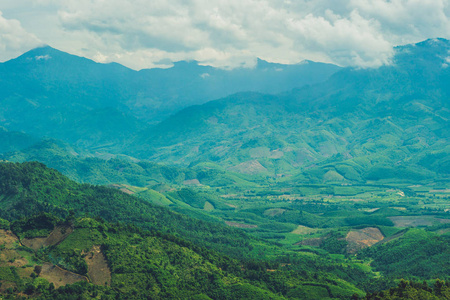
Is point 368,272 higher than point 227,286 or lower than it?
lower

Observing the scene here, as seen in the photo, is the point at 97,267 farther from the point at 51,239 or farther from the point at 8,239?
the point at 8,239

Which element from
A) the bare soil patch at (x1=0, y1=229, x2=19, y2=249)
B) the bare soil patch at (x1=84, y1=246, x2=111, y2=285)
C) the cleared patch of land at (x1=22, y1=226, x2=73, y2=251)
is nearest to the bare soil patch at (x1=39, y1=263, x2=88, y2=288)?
the bare soil patch at (x1=84, y1=246, x2=111, y2=285)

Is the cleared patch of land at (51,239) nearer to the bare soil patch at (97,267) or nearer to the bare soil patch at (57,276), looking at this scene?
the bare soil patch at (97,267)

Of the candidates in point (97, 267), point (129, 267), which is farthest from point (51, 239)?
point (129, 267)

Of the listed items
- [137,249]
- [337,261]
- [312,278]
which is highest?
[137,249]

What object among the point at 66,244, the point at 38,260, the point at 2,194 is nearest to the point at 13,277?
the point at 38,260

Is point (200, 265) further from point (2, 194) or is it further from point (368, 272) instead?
point (2, 194)

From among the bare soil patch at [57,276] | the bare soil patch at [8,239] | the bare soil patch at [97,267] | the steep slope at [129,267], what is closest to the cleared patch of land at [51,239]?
the steep slope at [129,267]
